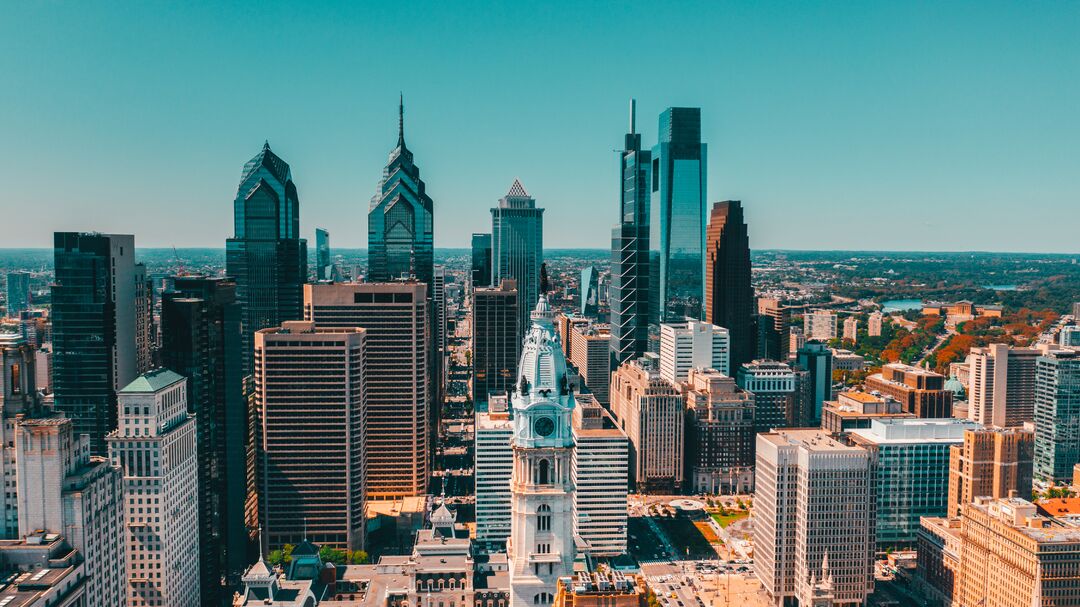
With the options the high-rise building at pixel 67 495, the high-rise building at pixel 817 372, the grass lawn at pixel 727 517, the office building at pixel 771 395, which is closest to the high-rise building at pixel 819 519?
the grass lawn at pixel 727 517

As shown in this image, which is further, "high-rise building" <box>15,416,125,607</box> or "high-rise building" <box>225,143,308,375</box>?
"high-rise building" <box>225,143,308,375</box>

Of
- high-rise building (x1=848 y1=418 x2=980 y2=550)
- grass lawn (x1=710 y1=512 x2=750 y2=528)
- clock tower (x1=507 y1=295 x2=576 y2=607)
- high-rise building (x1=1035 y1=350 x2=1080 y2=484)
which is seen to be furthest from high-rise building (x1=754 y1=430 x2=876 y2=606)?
high-rise building (x1=1035 y1=350 x2=1080 y2=484)

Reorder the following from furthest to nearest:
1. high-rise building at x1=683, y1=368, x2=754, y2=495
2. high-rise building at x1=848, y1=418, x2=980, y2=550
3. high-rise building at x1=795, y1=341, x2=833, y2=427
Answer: high-rise building at x1=795, y1=341, x2=833, y2=427
high-rise building at x1=683, y1=368, x2=754, y2=495
high-rise building at x1=848, y1=418, x2=980, y2=550

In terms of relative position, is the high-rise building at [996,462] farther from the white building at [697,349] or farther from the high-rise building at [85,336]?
the high-rise building at [85,336]

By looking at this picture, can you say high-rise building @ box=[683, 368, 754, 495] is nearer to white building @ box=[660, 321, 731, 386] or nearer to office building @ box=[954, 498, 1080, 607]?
white building @ box=[660, 321, 731, 386]

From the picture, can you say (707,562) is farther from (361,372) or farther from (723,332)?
(723,332)

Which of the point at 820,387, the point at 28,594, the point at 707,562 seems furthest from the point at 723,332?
the point at 28,594

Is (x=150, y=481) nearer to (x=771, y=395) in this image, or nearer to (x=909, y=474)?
(x=909, y=474)
